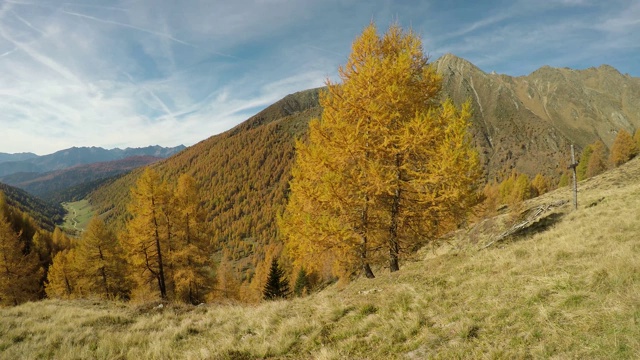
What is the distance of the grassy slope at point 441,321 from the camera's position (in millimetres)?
4355

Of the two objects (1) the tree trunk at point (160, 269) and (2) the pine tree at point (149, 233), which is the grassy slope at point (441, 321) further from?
(1) the tree trunk at point (160, 269)

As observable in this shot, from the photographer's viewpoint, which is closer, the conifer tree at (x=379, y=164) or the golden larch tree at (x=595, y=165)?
the conifer tree at (x=379, y=164)

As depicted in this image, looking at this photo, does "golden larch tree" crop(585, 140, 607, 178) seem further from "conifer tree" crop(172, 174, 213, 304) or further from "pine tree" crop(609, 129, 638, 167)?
"conifer tree" crop(172, 174, 213, 304)

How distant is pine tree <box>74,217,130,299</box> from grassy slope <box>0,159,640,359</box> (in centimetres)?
2184

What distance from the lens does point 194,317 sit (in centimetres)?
966

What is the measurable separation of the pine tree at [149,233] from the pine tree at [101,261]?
6.36 m

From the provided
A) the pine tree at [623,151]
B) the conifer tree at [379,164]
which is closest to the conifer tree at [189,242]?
the conifer tree at [379,164]

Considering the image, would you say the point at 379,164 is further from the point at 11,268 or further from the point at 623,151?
the point at 623,151

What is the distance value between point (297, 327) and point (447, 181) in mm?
6749

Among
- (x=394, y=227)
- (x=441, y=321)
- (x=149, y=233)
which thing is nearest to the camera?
(x=441, y=321)

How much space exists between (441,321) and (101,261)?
3435 centimetres

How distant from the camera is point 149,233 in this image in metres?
22.6

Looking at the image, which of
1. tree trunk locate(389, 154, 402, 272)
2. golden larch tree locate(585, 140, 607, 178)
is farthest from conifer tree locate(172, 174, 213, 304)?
golden larch tree locate(585, 140, 607, 178)

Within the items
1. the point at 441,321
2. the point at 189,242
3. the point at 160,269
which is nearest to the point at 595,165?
the point at 189,242
